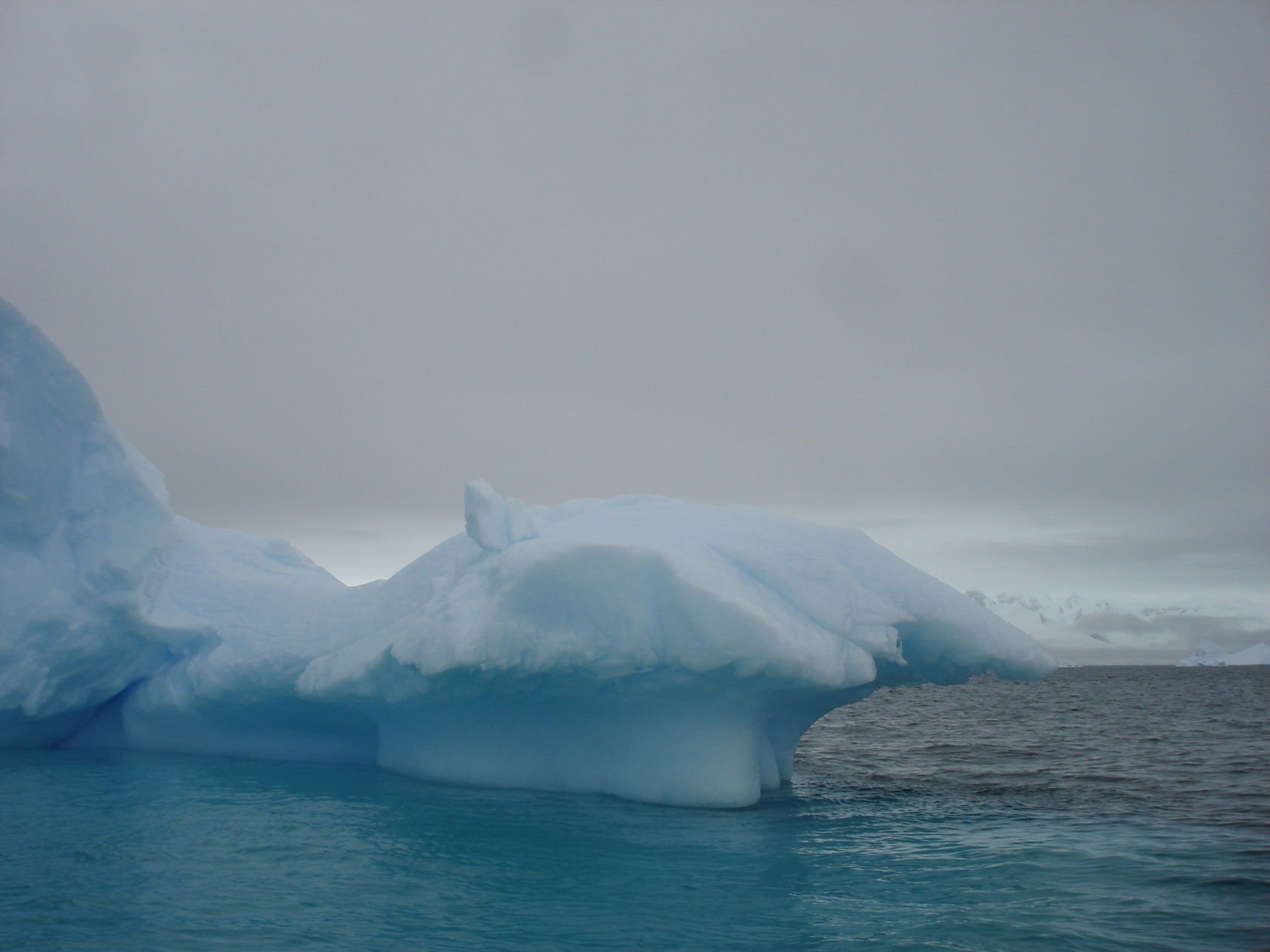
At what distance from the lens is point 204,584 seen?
1391 cm

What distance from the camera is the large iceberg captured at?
934 cm

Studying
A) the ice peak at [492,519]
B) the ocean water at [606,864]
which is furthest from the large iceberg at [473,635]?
the ocean water at [606,864]

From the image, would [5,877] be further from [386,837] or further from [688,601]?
[688,601]

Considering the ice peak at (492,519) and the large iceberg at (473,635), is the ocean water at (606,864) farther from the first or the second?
the ice peak at (492,519)

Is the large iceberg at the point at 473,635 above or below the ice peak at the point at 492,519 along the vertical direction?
below

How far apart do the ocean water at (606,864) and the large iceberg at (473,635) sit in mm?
627

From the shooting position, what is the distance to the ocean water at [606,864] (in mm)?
5996

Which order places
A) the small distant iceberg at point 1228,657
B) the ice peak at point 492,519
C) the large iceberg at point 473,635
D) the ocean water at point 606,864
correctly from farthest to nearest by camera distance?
the small distant iceberg at point 1228,657 < the ice peak at point 492,519 < the large iceberg at point 473,635 < the ocean water at point 606,864

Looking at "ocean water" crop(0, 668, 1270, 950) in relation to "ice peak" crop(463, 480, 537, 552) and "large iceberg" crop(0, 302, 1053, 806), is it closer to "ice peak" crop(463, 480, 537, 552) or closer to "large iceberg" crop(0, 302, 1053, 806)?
"large iceberg" crop(0, 302, 1053, 806)

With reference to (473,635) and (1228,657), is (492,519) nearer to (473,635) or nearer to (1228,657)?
(473,635)

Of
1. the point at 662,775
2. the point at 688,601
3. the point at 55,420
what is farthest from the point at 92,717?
the point at 688,601

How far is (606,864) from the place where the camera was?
7586 millimetres

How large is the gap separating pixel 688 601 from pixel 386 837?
11.1 ft

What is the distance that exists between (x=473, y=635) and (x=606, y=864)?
2656 millimetres
